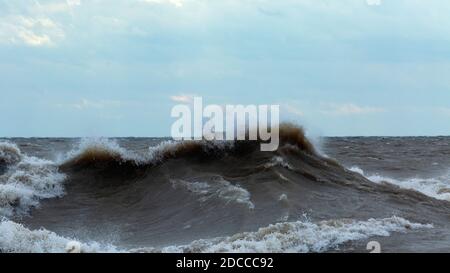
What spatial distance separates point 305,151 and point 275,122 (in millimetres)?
1643

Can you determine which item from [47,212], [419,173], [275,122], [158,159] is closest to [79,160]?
[158,159]

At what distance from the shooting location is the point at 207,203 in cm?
1191

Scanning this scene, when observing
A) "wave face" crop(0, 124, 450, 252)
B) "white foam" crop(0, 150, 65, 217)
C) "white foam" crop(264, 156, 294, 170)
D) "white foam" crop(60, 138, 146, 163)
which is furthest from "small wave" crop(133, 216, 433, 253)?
"white foam" crop(60, 138, 146, 163)

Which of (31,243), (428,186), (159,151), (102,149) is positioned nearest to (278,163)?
(159,151)

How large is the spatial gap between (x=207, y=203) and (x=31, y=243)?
4.58m

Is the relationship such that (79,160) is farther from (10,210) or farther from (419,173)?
(419,173)

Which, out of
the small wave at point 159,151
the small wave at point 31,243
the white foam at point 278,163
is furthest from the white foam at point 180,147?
the small wave at point 31,243

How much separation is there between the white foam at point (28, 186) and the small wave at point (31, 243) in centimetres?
368

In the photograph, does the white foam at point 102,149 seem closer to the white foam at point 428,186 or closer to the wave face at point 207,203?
the wave face at point 207,203

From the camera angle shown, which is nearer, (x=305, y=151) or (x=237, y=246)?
(x=237, y=246)

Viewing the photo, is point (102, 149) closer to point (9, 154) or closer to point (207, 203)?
point (9, 154)

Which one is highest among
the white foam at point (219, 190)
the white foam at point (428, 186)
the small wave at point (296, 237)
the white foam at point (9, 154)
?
the white foam at point (9, 154)

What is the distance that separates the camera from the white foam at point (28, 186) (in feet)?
40.4

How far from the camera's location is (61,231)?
1038 centimetres
